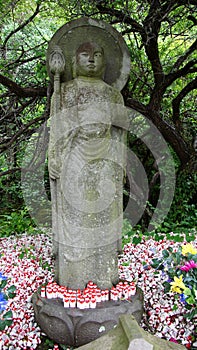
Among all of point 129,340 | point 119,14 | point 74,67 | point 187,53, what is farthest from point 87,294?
point 187,53

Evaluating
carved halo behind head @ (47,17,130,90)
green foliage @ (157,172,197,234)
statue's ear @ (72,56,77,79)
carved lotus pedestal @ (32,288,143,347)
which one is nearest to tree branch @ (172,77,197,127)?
green foliage @ (157,172,197,234)

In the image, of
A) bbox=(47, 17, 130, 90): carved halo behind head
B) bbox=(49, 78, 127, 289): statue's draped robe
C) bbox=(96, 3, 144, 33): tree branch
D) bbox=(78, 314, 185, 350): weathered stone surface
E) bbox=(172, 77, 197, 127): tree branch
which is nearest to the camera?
bbox=(78, 314, 185, 350): weathered stone surface

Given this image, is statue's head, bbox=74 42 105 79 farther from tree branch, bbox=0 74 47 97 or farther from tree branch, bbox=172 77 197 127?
tree branch, bbox=172 77 197 127

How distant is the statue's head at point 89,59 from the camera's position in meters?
3.09

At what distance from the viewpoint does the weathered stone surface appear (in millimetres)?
1452

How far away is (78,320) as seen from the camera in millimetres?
2840

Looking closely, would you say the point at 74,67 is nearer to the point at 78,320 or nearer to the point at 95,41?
the point at 95,41

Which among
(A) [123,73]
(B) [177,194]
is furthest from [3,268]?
(B) [177,194]

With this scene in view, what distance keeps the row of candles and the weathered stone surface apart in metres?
1.25

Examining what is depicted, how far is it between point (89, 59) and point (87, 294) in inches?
78.9

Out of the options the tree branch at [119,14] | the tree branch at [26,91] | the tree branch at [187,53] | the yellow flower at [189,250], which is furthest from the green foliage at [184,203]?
the yellow flower at [189,250]

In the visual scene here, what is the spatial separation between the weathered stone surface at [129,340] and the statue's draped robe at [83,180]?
4.80ft

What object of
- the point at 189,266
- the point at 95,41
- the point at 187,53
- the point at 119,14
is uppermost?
the point at 119,14

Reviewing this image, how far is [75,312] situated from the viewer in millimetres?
2877
